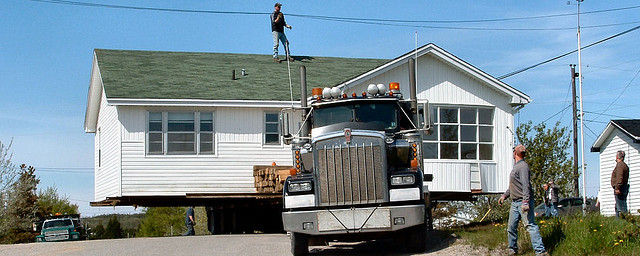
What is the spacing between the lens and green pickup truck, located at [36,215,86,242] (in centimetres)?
3572

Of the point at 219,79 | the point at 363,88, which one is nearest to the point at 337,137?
the point at 363,88

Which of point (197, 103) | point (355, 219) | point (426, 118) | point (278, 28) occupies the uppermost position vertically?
point (278, 28)

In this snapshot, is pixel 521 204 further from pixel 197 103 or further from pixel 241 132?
pixel 241 132

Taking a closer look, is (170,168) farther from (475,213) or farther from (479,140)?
(475,213)

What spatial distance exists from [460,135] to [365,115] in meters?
10.4

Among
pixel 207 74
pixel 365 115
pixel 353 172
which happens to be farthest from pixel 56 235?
pixel 353 172

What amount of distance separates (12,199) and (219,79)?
37.7ft

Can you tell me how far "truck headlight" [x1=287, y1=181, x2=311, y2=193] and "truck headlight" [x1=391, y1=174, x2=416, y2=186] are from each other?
4.88ft

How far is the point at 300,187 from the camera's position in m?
14.4

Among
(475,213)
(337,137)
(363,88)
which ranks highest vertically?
(363,88)

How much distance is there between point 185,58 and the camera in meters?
30.2

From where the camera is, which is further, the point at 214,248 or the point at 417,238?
the point at 214,248

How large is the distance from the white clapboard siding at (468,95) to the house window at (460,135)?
219 millimetres

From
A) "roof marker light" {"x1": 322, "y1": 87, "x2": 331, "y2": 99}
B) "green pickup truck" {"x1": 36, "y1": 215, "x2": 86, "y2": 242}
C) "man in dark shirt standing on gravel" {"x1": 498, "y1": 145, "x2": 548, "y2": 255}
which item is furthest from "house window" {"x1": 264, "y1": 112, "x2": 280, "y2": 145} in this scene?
"man in dark shirt standing on gravel" {"x1": 498, "y1": 145, "x2": 548, "y2": 255}
